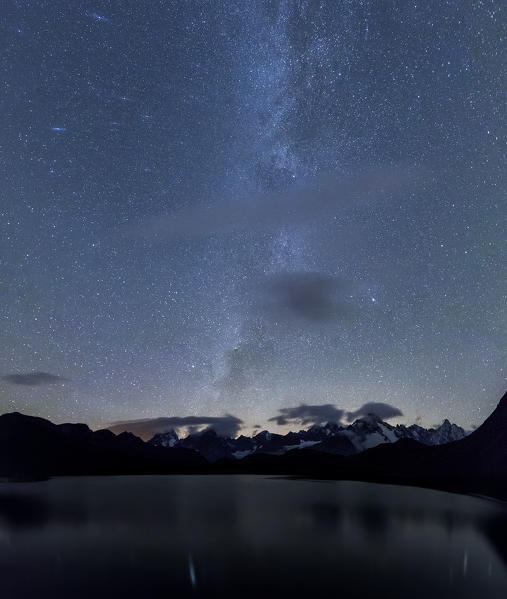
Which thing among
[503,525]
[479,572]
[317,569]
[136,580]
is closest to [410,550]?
[479,572]

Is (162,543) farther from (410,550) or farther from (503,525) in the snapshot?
(503,525)

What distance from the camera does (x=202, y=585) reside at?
95.3ft

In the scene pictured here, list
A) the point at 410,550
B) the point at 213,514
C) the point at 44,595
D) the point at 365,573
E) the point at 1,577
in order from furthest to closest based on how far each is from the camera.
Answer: the point at 213,514
the point at 410,550
the point at 365,573
the point at 1,577
the point at 44,595

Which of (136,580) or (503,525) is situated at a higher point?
(136,580)

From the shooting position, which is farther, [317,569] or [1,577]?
[317,569]

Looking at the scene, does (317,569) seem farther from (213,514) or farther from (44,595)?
(213,514)

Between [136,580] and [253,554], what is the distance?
13.5 meters

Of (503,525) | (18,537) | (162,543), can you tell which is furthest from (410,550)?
(18,537)

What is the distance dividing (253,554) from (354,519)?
117 feet

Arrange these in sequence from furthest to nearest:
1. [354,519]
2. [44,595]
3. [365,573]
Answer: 1. [354,519]
2. [365,573]
3. [44,595]

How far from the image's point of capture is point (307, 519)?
70500mm

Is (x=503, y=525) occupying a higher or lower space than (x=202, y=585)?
lower

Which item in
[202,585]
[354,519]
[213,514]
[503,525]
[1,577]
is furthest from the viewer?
[213,514]

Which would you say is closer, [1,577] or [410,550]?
[1,577]
